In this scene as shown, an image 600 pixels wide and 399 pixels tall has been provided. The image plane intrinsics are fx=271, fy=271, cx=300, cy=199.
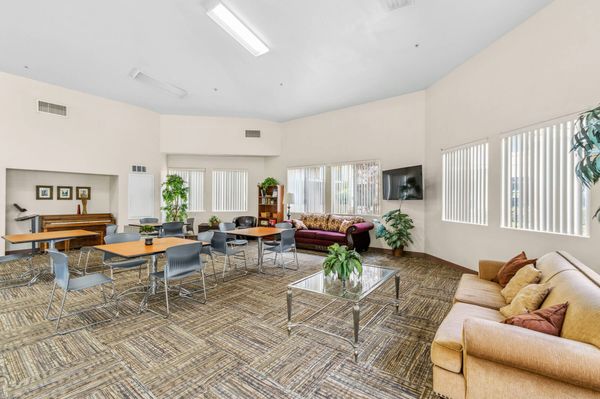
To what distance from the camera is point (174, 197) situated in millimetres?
8352

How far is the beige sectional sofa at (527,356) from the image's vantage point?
1413 mm

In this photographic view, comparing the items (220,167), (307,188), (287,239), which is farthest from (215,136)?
(287,239)

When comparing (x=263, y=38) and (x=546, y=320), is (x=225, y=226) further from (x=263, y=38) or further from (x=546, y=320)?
(x=546, y=320)

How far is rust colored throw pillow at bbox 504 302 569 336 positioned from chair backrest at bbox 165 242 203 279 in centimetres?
327

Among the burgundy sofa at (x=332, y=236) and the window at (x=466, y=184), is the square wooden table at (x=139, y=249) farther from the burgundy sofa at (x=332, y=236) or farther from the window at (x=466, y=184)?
the window at (x=466, y=184)

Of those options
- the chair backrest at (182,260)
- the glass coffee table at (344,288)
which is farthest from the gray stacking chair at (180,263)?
the glass coffee table at (344,288)

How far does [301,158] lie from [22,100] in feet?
23.2

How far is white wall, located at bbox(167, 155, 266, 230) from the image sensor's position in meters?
9.43

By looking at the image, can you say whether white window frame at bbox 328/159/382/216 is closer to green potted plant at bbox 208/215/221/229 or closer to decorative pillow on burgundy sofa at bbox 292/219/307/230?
decorative pillow on burgundy sofa at bbox 292/219/307/230

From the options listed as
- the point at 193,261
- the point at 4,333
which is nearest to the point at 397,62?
the point at 193,261

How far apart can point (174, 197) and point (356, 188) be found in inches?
218

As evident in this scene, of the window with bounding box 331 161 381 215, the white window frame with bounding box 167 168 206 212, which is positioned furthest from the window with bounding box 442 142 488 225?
the white window frame with bounding box 167 168 206 212

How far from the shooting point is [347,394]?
6.58 feet

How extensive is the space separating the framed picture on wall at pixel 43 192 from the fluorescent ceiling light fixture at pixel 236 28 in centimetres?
646
